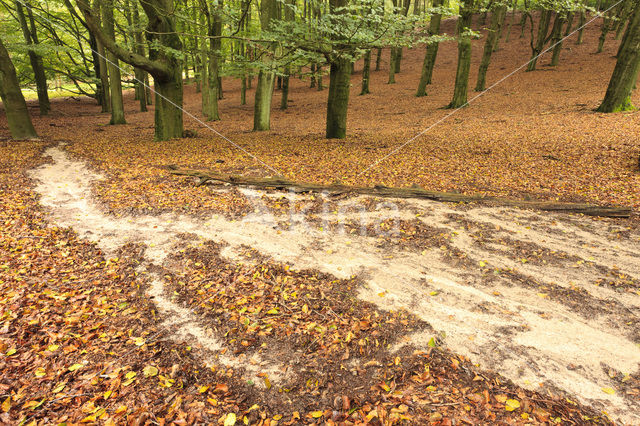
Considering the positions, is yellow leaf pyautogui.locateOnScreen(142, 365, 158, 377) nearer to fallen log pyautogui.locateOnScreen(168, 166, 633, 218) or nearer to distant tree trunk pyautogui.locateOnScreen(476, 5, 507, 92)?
fallen log pyautogui.locateOnScreen(168, 166, 633, 218)

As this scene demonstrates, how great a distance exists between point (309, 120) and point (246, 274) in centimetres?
1440

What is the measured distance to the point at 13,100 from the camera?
10898mm

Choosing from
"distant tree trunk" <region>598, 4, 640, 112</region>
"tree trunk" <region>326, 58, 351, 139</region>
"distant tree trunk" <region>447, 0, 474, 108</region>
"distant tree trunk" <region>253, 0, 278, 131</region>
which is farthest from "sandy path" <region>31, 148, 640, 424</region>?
"distant tree trunk" <region>447, 0, 474, 108</region>

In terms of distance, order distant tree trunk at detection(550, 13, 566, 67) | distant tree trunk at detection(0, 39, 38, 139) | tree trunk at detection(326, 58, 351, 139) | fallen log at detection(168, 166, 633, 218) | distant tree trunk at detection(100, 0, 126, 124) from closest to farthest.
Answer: fallen log at detection(168, 166, 633, 218)
distant tree trunk at detection(0, 39, 38, 139)
tree trunk at detection(326, 58, 351, 139)
distant tree trunk at detection(100, 0, 126, 124)
distant tree trunk at detection(550, 13, 566, 67)

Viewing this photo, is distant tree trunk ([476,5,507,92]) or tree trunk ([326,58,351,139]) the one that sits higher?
distant tree trunk ([476,5,507,92])

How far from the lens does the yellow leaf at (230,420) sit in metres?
2.64

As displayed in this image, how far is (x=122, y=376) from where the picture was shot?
3014mm

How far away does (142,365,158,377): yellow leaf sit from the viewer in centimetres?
303

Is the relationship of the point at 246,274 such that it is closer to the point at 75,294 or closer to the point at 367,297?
the point at 367,297

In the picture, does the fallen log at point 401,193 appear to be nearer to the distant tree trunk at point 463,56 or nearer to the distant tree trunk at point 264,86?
the distant tree trunk at point 264,86

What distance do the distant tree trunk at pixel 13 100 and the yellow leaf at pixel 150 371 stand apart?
40.4ft

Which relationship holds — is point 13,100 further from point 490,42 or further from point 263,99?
point 490,42

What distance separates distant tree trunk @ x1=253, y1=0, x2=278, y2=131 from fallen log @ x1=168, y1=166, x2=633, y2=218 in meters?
5.69

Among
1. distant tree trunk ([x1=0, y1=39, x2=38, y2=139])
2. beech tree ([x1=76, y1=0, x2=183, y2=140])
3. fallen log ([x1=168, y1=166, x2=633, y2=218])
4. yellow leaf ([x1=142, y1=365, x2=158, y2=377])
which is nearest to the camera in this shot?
yellow leaf ([x1=142, y1=365, x2=158, y2=377])
